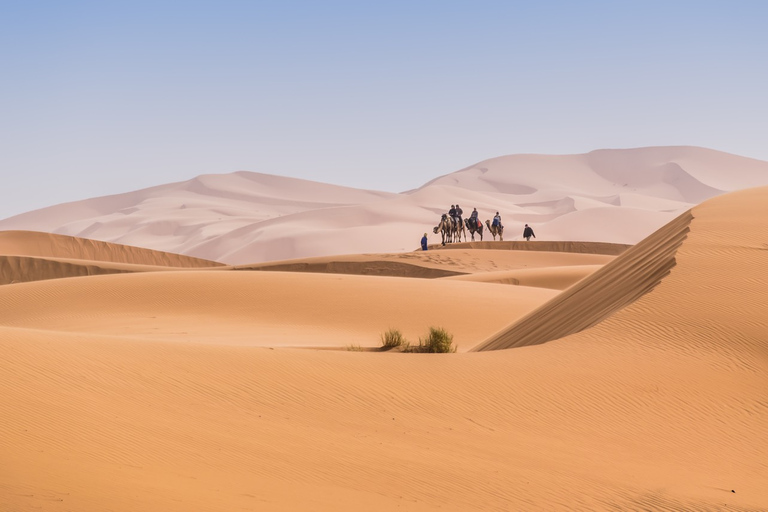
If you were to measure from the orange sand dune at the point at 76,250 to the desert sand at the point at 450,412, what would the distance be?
4439 centimetres

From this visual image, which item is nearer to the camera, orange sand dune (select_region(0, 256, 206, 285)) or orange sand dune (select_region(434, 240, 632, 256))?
orange sand dune (select_region(0, 256, 206, 285))

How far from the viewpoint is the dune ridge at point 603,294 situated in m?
10.6

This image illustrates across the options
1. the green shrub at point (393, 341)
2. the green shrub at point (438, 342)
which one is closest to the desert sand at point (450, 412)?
the green shrub at point (438, 342)

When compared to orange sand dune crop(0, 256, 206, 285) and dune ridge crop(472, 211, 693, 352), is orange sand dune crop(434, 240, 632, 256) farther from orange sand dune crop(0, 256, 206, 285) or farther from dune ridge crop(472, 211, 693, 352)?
dune ridge crop(472, 211, 693, 352)

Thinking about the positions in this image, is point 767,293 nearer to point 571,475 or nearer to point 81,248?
point 571,475

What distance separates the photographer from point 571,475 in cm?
610

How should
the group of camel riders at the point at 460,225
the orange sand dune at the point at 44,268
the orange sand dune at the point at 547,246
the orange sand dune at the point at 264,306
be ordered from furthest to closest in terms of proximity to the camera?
the orange sand dune at the point at 547,246, the group of camel riders at the point at 460,225, the orange sand dune at the point at 44,268, the orange sand dune at the point at 264,306

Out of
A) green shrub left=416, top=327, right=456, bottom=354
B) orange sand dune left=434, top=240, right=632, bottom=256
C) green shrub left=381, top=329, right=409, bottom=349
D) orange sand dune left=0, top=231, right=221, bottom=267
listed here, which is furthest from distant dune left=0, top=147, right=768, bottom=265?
green shrub left=416, top=327, right=456, bottom=354

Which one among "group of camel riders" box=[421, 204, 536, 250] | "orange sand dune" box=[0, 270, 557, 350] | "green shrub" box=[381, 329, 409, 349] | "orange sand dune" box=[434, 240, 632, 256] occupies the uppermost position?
"group of camel riders" box=[421, 204, 536, 250]

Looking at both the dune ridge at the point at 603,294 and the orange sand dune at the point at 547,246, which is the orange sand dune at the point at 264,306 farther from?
the orange sand dune at the point at 547,246

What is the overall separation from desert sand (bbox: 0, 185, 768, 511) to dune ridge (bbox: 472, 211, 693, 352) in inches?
1.9

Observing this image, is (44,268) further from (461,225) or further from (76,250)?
(461,225)

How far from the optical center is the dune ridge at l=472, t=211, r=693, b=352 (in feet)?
34.9

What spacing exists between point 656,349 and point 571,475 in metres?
3.07
